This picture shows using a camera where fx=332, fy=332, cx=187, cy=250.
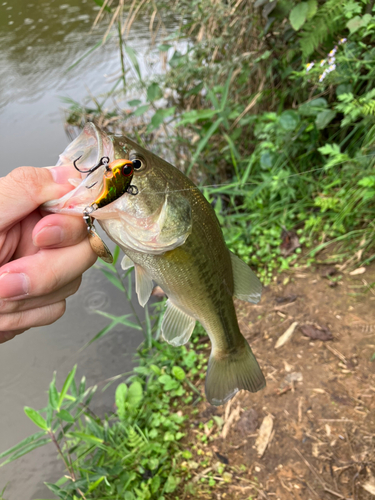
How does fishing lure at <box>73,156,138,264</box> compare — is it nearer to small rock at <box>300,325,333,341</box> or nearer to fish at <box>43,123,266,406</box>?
fish at <box>43,123,266,406</box>

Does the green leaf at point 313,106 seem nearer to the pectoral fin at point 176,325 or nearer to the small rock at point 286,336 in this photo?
the small rock at point 286,336

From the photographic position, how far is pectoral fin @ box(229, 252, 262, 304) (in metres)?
1.58

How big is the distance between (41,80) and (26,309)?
7.28 m

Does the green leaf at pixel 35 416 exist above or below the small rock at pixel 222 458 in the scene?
above

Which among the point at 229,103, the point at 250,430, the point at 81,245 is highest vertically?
the point at 81,245

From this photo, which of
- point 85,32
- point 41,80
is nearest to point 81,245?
point 41,80

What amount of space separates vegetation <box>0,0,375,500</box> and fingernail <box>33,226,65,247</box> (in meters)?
1.00

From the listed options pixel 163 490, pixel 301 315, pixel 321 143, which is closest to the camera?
pixel 163 490

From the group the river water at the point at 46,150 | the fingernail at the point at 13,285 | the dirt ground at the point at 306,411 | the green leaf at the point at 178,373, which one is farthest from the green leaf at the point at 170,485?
the fingernail at the point at 13,285

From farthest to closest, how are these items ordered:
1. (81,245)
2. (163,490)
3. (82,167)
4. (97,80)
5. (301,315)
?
(97,80)
(301,315)
(163,490)
(81,245)
(82,167)

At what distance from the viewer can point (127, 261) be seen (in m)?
1.50

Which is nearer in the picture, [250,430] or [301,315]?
[250,430]

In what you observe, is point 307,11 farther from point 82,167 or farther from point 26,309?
point 26,309

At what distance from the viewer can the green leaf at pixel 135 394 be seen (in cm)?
264
